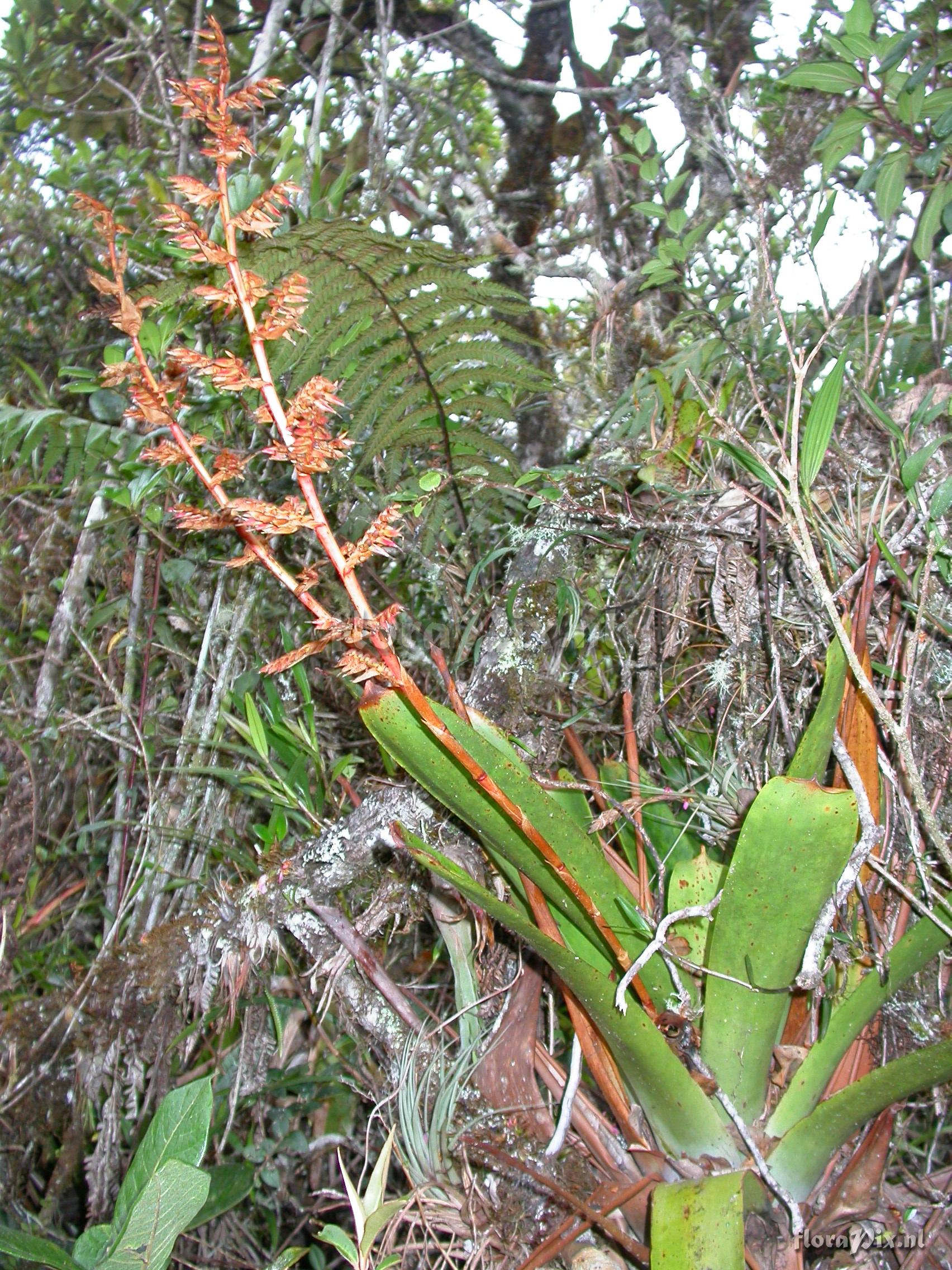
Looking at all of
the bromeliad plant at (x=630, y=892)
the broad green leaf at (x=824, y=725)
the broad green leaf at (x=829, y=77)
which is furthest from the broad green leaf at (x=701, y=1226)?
the broad green leaf at (x=829, y=77)

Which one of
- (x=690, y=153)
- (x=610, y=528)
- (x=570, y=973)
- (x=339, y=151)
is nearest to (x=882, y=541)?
(x=610, y=528)

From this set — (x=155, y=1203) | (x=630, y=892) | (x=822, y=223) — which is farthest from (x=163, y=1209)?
(x=822, y=223)

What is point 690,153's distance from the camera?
185 centimetres

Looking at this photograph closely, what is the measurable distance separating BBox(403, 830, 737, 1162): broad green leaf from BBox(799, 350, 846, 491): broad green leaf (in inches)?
19.3

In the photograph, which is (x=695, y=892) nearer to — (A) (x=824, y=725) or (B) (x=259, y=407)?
(A) (x=824, y=725)

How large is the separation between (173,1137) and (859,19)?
1.37m

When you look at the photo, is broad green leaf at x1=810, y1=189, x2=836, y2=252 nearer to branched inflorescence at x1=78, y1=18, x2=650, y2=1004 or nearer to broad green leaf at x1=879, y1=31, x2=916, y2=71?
broad green leaf at x1=879, y1=31, x2=916, y2=71

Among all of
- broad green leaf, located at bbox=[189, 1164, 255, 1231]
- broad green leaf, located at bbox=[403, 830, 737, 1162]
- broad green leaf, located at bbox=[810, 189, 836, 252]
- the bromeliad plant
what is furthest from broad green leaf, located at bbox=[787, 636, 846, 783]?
broad green leaf, located at bbox=[189, 1164, 255, 1231]

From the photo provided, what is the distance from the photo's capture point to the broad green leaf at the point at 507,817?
26.2 inches

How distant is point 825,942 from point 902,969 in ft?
0.22

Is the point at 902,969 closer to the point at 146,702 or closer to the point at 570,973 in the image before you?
the point at 570,973

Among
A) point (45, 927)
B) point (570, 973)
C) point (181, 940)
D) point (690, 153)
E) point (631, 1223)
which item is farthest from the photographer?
point (690, 153)

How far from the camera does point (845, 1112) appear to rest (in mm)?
726

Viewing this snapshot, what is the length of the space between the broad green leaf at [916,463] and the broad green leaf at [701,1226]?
0.66m
